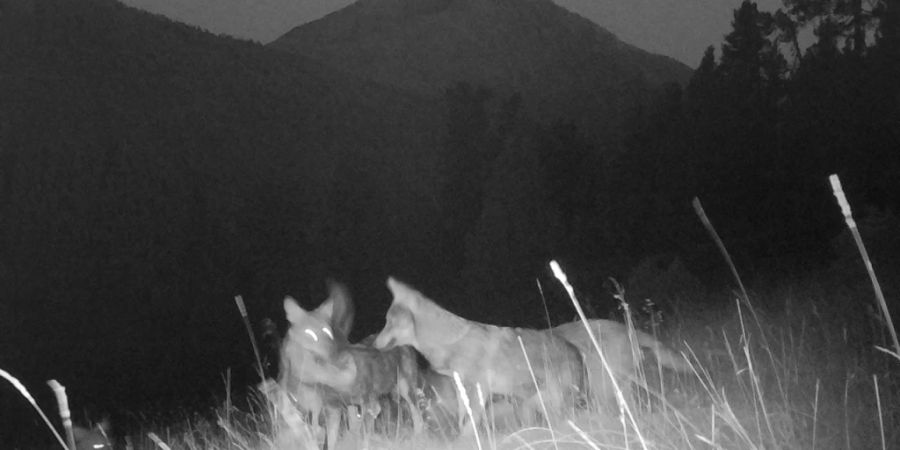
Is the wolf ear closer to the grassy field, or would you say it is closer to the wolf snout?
the wolf snout

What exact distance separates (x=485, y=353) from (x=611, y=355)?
1.61 feet

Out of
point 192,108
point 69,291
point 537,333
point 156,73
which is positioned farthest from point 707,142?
point 156,73

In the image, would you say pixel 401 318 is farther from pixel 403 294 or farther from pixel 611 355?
pixel 611 355

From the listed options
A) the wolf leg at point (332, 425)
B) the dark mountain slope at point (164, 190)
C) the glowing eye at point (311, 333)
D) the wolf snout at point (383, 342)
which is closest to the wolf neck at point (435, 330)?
the wolf snout at point (383, 342)

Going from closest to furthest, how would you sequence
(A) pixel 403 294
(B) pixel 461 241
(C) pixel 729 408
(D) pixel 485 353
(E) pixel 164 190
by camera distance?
(C) pixel 729 408, (D) pixel 485 353, (A) pixel 403 294, (B) pixel 461 241, (E) pixel 164 190

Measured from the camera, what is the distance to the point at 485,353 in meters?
4.00

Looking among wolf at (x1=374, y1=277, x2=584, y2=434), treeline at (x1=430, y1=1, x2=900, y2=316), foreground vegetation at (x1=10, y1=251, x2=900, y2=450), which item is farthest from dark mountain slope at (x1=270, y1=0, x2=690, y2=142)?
wolf at (x1=374, y1=277, x2=584, y2=434)

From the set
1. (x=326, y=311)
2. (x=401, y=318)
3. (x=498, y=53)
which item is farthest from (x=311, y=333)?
(x=498, y=53)

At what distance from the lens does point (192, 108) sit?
4075 cm

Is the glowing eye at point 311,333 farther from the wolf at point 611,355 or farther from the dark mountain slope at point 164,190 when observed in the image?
the dark mountain slope at point 164,190

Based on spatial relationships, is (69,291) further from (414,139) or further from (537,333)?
(537,333)

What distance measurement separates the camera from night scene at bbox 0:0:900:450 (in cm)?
Answer: 402

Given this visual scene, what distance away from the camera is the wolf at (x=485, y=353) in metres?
4.00

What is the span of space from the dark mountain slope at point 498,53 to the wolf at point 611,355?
15580 millimetres
